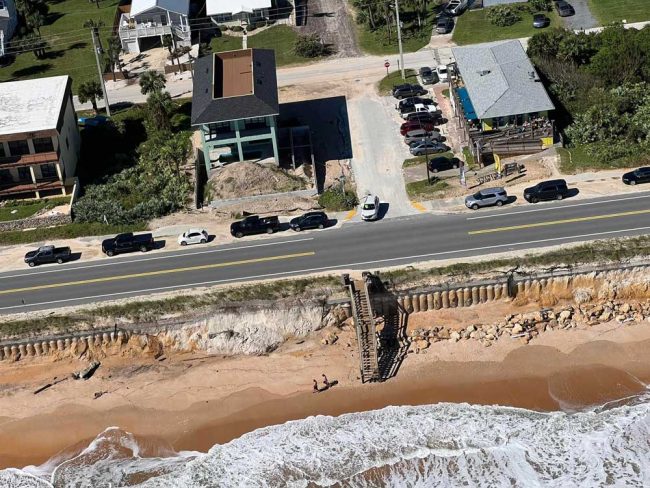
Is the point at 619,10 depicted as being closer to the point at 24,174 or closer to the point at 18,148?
the point at 18,148

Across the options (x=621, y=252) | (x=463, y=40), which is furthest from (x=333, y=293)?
(x=463, y=40)

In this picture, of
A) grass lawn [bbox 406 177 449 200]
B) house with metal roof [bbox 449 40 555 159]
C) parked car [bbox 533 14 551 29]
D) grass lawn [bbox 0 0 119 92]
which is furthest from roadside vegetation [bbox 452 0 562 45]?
grass lawn [bbox 0 0 119 92]

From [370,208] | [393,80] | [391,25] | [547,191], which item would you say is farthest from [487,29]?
[370,208]

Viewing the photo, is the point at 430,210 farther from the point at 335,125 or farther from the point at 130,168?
the point at 130,168

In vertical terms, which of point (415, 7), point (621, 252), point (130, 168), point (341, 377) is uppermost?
point (415, 7)

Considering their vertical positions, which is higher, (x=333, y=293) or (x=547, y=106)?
(x=547, y=106)

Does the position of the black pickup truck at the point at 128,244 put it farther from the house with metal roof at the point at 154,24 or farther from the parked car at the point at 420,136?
the house with metal roof at the point at 154,24

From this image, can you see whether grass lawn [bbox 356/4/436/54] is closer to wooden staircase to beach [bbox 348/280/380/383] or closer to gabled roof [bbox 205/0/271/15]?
gabled roof [bbox 205/0/271/15]

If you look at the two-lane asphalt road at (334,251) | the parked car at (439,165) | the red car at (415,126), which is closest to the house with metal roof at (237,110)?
the two-lane asphalt road at (334,251)
